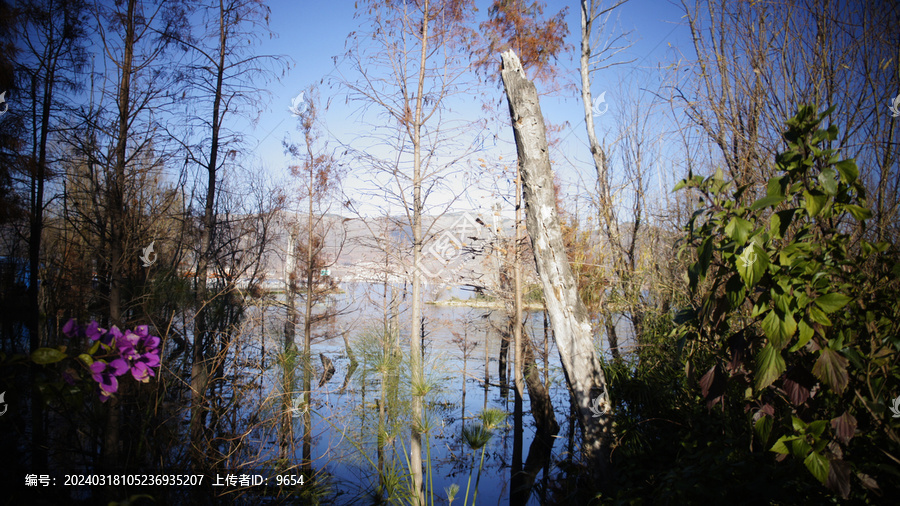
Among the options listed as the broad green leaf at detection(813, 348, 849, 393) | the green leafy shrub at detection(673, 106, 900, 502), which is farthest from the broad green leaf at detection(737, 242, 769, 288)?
the broad green leaf at detection(813, 348, 849, 393)

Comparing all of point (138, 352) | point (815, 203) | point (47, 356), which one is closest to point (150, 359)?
point (138, 352)

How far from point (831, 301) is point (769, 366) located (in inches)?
10.7

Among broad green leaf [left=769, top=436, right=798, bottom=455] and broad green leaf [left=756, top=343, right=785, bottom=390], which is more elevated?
broad green leaf [left=756, top=343, right=785, bottom=390]

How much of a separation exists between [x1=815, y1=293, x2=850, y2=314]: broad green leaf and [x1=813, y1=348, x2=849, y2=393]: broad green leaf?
17cm

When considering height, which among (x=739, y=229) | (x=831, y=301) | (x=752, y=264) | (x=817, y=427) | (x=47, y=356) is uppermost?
(x=739, y=229)

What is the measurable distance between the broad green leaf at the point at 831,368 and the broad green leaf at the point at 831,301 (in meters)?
0.17

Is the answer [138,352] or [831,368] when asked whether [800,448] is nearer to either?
[831,368]

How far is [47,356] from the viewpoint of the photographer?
37.5 inches

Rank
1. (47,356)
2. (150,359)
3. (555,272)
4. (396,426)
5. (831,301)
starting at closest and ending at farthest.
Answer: (47,356) → (831,301) → (150,359) → (555,272) → (396,426)

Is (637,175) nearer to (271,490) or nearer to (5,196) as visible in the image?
(271,490)

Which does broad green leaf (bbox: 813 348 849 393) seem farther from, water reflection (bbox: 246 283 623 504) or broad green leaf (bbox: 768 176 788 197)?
water reflection (bbox: 246 283 623 504)

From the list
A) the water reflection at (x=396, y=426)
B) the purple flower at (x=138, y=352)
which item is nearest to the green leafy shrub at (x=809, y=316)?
the purple flower at (x=138, y=352)

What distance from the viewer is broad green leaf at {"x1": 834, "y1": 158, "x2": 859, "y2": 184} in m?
1.32

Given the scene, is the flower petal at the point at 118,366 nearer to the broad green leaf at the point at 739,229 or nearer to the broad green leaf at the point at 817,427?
the broad green leaf at the point at 739,229
